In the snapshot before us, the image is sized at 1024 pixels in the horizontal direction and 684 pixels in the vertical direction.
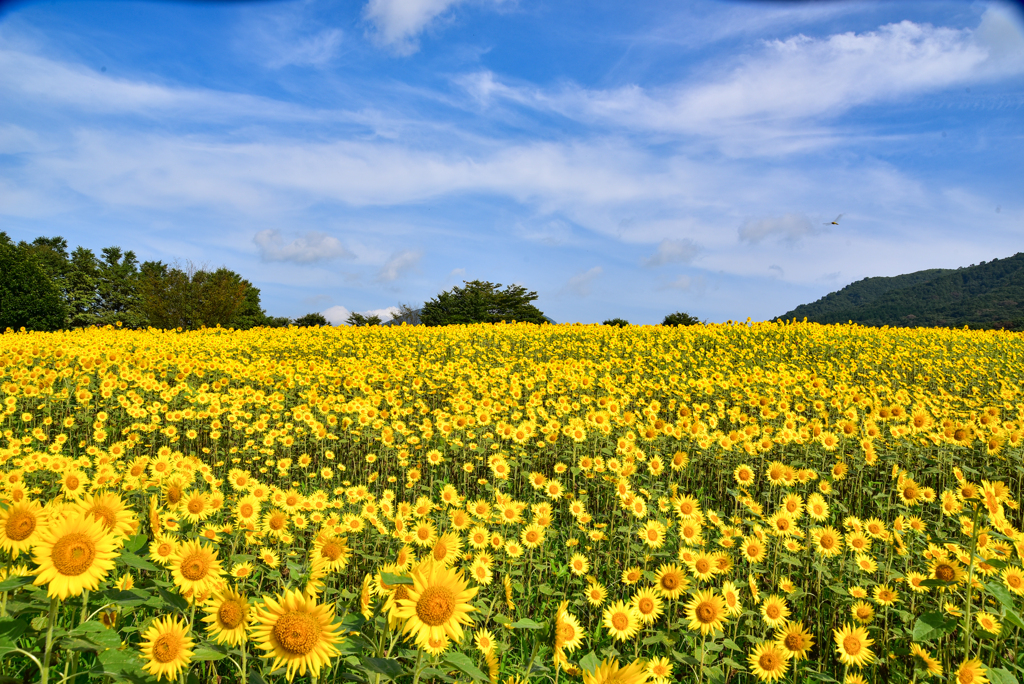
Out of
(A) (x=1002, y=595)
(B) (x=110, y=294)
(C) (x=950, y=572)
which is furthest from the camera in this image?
(B) (x=110, y=294)

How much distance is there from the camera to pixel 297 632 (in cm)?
130

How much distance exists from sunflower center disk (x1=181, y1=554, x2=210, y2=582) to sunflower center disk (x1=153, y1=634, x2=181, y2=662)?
196mm

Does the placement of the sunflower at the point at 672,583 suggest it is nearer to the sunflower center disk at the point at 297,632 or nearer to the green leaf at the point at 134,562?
the sunflower center disk at the point at 297,632

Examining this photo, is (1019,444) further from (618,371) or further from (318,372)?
(318,372)

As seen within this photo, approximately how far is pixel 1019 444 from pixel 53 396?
10.6m

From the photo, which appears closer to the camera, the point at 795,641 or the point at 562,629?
the point at 562,629

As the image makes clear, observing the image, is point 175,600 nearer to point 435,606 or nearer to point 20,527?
point 20,527

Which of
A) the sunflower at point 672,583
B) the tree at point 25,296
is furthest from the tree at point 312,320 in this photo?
the sunflower at point 672,583

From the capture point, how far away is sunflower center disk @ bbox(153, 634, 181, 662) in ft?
5.21

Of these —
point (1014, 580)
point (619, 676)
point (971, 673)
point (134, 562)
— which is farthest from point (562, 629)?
point (1014, 580)

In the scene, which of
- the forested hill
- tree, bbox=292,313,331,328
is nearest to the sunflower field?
tree, bbox=292,313,331,328

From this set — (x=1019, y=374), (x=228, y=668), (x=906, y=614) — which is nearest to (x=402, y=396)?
(x=228, y=668)

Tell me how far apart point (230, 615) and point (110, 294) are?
175 ft

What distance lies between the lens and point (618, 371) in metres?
9.74
